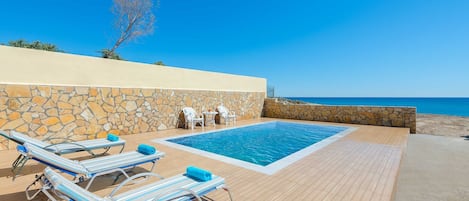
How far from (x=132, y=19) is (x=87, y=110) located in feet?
39.5

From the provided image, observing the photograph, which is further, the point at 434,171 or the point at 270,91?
the point at 270,91

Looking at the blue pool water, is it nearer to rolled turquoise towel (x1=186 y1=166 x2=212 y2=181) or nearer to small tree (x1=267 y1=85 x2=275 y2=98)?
rolled turquoise towel (x1=186 y1=166 x2=212 y2=181)

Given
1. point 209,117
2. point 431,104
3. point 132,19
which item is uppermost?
point 132,19

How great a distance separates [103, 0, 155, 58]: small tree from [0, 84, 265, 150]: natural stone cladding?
966 cm

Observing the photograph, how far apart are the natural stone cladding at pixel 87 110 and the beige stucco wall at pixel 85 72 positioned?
0.38 meters

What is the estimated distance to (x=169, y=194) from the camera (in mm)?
2295

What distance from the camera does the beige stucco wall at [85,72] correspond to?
5.99 meters

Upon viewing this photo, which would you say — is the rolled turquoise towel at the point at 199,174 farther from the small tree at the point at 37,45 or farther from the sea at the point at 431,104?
the sea at the point at 431,104

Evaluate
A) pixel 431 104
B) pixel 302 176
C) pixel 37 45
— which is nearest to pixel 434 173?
pixel 302 176

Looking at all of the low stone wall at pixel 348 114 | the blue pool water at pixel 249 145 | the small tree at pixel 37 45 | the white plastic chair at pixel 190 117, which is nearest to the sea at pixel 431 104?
the low stone wall at pixel 348 114

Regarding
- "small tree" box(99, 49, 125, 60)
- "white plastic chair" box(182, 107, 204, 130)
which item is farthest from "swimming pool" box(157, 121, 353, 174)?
"small tree" box(99, 49, 125, 60)

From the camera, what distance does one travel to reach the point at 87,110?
6.96 meters

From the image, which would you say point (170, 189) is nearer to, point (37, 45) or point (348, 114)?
point (348, 114)

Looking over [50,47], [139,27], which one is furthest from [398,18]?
[50,47]
